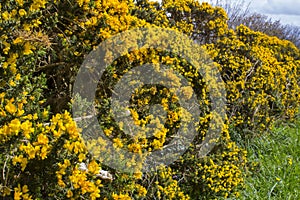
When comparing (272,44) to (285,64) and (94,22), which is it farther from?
(94,22)

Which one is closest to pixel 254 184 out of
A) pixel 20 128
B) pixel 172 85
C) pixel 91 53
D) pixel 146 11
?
pixel 172 85

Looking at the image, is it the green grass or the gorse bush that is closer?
the gorse bush

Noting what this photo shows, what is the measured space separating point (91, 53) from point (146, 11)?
1331 millimetres

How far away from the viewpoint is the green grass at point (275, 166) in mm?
3871

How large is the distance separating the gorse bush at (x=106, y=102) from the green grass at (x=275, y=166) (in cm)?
17

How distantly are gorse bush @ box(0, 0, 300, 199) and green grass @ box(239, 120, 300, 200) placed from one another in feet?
0.56

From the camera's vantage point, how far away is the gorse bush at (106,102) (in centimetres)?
205

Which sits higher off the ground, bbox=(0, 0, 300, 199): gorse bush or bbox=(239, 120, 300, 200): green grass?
bbox=(0, 0, 300, 199): gorse bush

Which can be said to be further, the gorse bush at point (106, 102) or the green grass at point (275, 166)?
the green grass at point (275, 166)

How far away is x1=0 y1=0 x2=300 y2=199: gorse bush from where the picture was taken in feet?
6.72

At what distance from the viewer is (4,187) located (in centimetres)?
198

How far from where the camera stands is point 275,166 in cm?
436

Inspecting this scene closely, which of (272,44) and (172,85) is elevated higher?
(272,44)

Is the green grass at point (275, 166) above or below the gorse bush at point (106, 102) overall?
below
